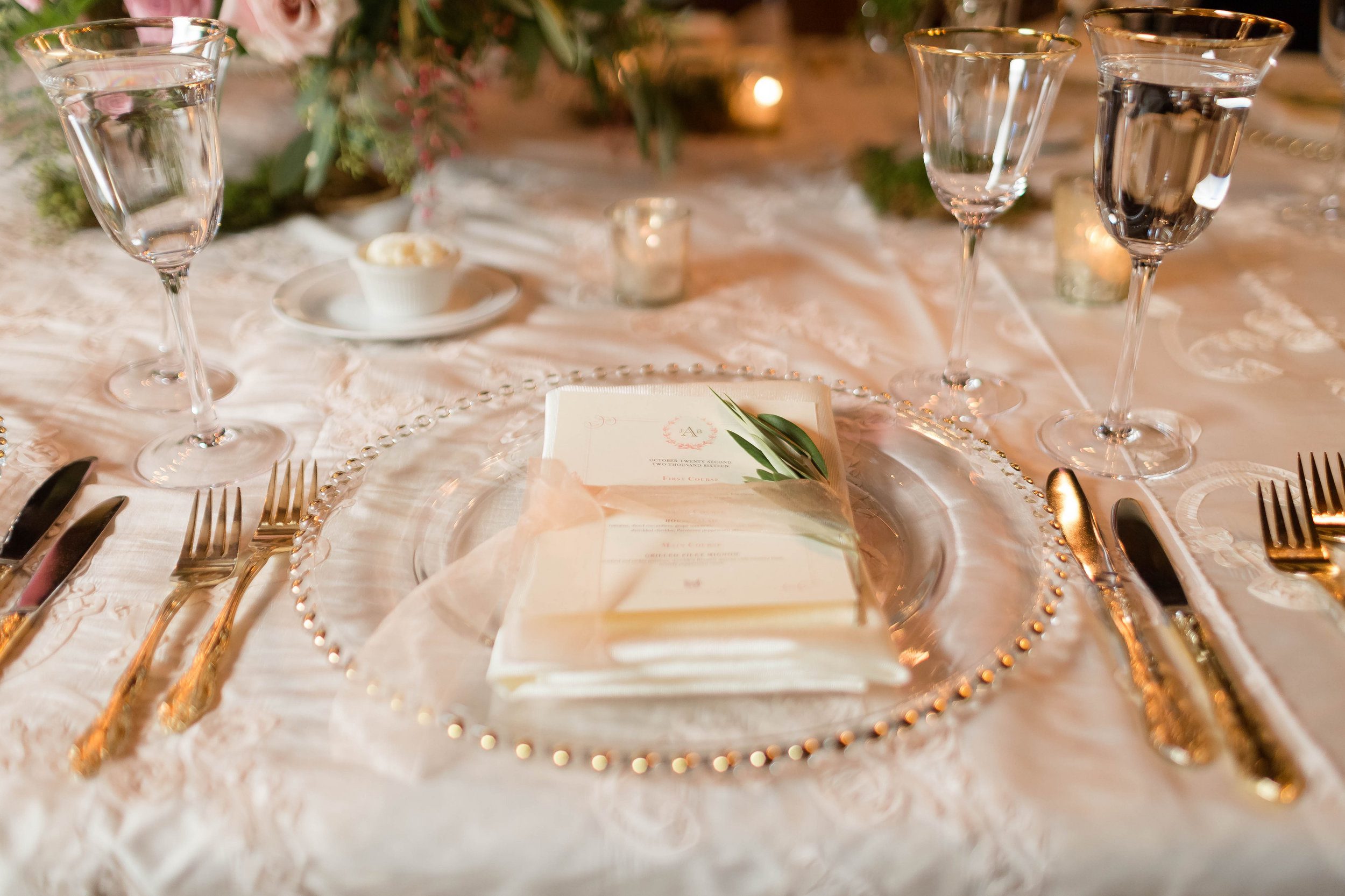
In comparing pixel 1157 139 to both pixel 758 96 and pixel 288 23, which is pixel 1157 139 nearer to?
pixel 288 23

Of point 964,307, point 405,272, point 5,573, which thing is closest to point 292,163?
point 405,272

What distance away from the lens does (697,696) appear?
19.9 inches

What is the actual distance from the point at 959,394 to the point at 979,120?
26 cm

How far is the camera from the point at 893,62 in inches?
85.4

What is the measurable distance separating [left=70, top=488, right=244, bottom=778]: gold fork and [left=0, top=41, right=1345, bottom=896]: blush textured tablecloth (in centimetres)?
1

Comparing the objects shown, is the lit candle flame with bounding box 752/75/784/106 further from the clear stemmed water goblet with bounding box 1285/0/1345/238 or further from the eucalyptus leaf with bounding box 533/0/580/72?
the clear stemmed water goblet with bounding box 1285/0/1345/238

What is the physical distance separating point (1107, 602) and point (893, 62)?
1868mm

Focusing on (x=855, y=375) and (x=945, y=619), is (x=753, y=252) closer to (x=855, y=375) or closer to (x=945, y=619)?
(x=855, y=375)

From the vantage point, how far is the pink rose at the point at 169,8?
39.2 inches

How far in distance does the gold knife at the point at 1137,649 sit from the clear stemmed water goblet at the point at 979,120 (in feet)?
0.67

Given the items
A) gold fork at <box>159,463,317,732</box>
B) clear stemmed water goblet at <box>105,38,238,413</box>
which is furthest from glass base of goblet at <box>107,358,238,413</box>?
gold fork at <box>159,463,317,732</box>

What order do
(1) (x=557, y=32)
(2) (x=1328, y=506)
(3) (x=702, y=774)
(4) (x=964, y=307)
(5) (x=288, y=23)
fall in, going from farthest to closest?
(1) (x=557, y=32) < (5) (x=288, y=23) < (4) (x=964, y=307) < (2) (x=1328, y=506) < (3) (x=702, y=774)

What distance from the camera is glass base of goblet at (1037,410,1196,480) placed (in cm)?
78

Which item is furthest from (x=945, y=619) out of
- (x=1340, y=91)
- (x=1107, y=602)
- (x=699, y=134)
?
(x=1340, y=91)
